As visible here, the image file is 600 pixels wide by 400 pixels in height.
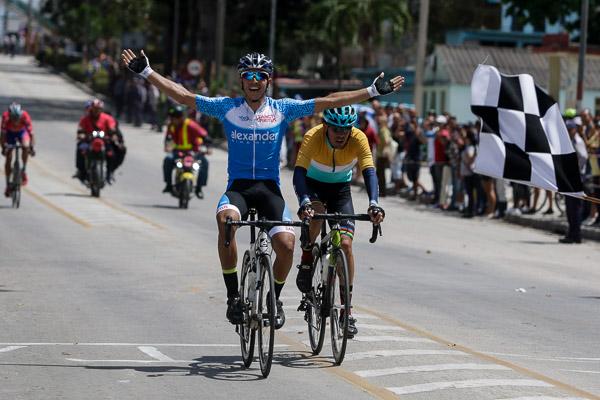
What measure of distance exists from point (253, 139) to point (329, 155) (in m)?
0.80

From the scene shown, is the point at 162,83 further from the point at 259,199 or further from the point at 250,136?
the point at 259,199

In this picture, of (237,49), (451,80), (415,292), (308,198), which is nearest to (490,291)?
(415,292)

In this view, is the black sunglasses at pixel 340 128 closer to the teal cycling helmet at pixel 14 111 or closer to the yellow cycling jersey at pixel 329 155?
the yellow cycling jersey at pixel 329 155

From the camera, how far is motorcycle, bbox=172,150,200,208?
2352cm

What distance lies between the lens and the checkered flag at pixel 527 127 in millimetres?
13656

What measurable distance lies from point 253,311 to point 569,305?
218 inches

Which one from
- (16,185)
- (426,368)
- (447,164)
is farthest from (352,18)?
(426,368)

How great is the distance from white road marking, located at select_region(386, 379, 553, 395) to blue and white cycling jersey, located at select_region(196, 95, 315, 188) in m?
1.99

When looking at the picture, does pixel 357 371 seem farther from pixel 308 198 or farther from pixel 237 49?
pixel 237 49

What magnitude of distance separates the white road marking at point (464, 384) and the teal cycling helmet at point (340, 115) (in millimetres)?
2185

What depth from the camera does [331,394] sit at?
25.1ft

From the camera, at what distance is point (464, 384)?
7.96 metres

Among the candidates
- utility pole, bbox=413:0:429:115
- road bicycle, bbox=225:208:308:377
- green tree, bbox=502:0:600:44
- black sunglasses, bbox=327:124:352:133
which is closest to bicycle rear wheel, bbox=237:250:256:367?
road bicycle, bbox=225:208:308:377

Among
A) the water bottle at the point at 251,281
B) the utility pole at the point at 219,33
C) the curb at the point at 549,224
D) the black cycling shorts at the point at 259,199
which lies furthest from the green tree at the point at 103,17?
the water bottle at the point at 251,281
